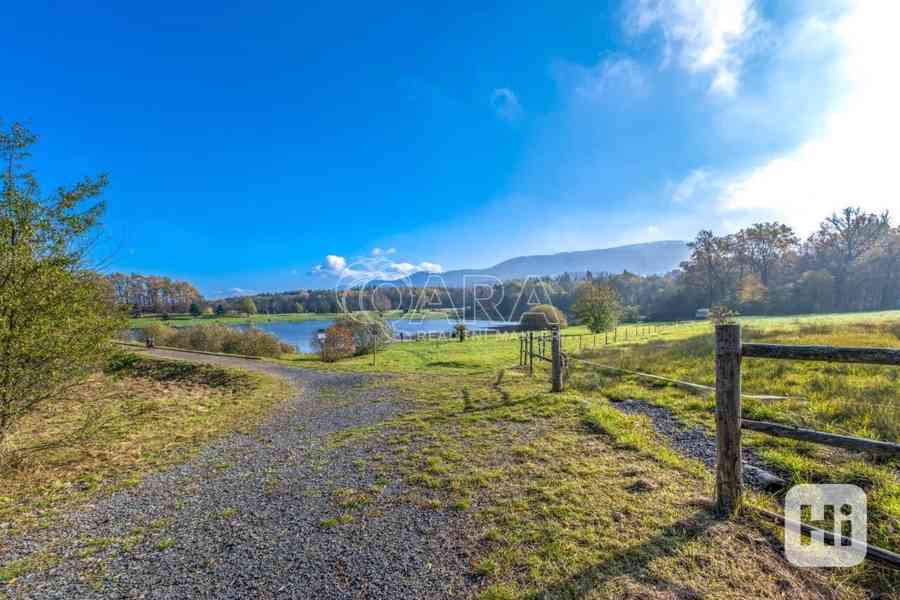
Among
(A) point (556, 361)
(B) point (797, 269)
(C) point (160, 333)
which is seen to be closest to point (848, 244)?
(B) point (797, 269)

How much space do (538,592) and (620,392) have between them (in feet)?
23.7

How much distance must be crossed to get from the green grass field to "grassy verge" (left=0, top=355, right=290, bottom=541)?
3.37 meters

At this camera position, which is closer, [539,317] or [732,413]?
[732,413]

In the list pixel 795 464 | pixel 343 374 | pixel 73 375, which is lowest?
pixel 343 374

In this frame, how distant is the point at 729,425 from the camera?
3363mm

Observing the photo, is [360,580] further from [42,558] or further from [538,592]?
[42,558]

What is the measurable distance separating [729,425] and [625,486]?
1.30 meters

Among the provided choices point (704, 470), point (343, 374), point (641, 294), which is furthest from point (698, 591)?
point (641, 294)

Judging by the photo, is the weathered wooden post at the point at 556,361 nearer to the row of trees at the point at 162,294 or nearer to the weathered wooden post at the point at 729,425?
the weathered wooden post at the point at 729,425

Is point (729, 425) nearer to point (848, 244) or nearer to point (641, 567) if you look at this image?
point (641, 567)

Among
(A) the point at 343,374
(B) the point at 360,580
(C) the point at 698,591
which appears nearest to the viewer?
(C) the point at 698,591

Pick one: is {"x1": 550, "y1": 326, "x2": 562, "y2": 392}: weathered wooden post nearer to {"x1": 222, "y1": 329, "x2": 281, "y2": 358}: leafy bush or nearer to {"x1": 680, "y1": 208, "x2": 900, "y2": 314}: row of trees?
{"x1": 222, "y1": 329, "x2": 281, "y2": 358}: leafy bush

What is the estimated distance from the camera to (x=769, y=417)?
6008mm

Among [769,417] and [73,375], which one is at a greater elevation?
[73,375]
